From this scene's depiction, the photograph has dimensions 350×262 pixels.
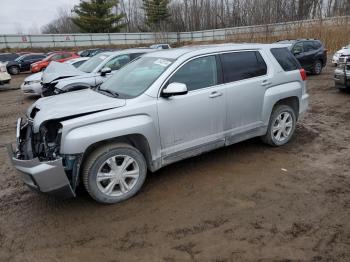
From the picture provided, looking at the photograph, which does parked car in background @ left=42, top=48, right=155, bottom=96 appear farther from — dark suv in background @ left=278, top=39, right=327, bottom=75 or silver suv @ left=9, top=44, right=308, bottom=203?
dark suv in background @ left=278, top=39, right=327, bottom=75

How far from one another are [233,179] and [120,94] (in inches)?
76.8

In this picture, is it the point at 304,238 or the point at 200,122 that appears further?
the point at 200,122

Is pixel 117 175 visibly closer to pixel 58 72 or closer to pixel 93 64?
pixel 58 72

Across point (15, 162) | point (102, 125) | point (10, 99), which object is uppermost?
point (102, 125)

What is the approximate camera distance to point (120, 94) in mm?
4512

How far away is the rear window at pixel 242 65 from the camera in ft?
16.4

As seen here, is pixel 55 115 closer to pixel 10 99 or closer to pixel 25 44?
pixel 10 99

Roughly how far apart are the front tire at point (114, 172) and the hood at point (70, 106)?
0.49m

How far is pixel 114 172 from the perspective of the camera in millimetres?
4094

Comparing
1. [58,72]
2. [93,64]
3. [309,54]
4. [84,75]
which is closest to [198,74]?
[84,75]

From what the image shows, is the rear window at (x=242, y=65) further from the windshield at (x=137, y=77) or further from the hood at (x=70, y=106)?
the hood at (x=70, y=106)

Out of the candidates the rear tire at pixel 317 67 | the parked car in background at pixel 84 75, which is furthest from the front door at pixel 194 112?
the rear tire at pixel 317 67

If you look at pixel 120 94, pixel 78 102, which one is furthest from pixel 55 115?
pixel 120 94

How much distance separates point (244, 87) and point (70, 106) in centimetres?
254
